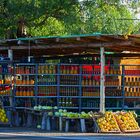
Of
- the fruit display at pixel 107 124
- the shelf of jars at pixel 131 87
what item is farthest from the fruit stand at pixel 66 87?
the fruit display at pixel 107 124

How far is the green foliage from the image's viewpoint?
865 inches

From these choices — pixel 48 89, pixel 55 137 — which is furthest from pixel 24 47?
pixel 55 137

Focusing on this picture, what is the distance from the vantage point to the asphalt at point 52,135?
45.6 feet

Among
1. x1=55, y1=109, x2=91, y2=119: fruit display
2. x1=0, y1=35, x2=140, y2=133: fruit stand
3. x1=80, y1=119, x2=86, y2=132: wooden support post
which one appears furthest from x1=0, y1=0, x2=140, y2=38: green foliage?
x1=80, y1=119, x2=86, y2=132: wooden support post

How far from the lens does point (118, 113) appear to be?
53.1 feet

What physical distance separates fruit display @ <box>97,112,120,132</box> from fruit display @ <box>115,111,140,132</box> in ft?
0.77

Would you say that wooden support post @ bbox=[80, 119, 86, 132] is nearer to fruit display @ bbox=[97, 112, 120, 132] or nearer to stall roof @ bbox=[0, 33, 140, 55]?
fruit display @ bbox=[97, 112, 120, 132]

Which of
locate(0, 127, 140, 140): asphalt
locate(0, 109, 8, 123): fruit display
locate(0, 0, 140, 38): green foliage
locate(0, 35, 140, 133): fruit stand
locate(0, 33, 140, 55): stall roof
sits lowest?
locate(0, 127, 140, 140): asphalt

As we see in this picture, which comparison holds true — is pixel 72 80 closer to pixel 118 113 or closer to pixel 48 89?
pixel 48 89

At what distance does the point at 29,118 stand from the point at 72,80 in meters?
2.10

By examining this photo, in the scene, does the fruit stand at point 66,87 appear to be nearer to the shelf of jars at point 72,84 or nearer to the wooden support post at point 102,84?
the shelf of jars at point 72,84

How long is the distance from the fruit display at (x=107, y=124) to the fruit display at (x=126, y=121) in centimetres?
23

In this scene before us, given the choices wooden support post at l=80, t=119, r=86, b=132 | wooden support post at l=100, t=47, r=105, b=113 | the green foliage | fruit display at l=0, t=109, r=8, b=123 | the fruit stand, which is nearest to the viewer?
wooden support post at l=80, t=119, r=86, b=132

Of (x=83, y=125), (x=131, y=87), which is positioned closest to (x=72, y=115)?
(x=83, y=125)
